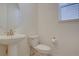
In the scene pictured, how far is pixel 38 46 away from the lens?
1.43 meters

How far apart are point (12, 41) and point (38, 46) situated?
31 cm

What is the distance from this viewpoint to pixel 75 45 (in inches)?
55.7

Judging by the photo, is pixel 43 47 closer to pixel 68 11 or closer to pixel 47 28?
pixel 47 28

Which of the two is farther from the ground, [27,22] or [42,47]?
[27,22]

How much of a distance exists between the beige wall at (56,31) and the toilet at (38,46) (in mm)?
53

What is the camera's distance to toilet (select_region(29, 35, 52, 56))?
4.67 feet

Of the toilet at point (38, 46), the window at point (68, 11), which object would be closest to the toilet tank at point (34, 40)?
the toilet at point (38, 46)

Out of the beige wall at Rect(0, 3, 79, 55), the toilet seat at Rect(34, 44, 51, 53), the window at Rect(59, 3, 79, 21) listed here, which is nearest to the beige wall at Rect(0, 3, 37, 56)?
the beige wall at Rect(0, 3, 79, 55)

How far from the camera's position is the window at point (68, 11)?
1407 millimetres

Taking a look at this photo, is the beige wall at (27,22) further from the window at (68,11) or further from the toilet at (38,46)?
the window at (68,11)

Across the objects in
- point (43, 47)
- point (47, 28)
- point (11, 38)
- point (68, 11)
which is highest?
point (68, 11)

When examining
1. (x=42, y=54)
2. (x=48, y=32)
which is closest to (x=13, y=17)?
(x=48, y=32)

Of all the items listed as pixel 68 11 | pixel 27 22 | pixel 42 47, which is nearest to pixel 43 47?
pixel 42 47

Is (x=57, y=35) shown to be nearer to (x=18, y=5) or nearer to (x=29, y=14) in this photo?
(x=29, y=14)
